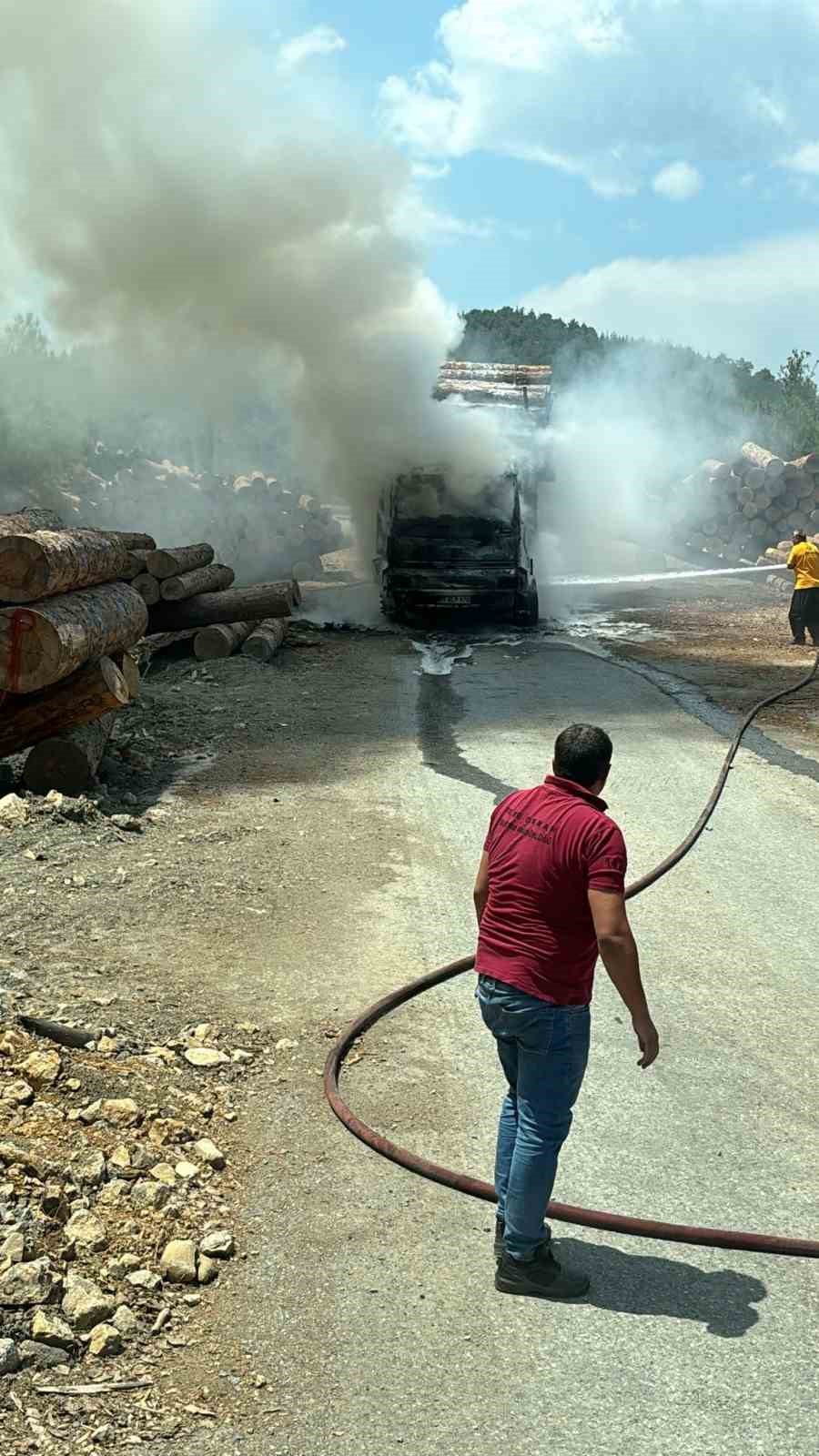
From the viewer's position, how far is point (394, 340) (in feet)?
77.3

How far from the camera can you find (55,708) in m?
10.4

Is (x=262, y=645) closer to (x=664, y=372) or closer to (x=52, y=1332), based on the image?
(x=52, y=1332)

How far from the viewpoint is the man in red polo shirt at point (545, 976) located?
4180mm

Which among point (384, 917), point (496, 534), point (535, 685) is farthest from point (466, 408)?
point (384, 917)

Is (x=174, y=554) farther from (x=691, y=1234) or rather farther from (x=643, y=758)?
(x=691, y=1234)

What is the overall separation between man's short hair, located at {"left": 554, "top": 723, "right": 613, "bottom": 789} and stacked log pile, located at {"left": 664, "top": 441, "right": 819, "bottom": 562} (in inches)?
1306

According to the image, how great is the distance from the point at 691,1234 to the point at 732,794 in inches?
259

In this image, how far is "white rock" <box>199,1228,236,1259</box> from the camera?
14.6 feet

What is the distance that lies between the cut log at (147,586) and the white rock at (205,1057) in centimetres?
1175

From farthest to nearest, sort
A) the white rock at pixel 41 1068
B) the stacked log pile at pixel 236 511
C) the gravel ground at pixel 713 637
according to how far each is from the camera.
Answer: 1. the stacked log pile at pixel 236 511
2. the gravel ground at pixel 713 637
3. the white rock at pixel 41 1068

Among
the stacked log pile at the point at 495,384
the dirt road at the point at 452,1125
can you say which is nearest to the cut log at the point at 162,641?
the dirt road at the point at 452,1125

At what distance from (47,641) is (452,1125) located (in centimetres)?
581

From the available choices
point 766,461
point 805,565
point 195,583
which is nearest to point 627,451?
point 766,461

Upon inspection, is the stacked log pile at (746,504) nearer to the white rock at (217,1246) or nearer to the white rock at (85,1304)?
the white rock at (217,1246)
